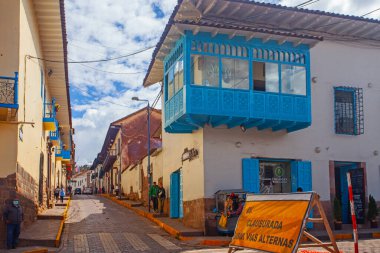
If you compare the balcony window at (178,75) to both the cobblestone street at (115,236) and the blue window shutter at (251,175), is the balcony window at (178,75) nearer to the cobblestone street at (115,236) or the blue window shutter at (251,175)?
the blue window shutter at (251,175)

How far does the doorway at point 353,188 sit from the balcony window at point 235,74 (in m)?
5.23

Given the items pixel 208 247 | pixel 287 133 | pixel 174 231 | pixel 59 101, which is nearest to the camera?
pixel 208 247

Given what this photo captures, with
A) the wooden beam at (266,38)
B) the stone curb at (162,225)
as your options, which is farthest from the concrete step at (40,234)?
the wooden beam at (266,38)

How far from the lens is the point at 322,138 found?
19250 millimetres

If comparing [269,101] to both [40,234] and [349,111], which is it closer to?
[349,111]

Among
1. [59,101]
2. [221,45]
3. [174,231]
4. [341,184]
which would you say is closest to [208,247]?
[174,231]

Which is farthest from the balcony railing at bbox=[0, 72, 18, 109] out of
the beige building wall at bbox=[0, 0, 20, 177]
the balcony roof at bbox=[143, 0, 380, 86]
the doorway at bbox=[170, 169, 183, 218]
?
the doorway at bbox=[170, 169, 183, 218]

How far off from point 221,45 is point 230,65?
0.73 meters

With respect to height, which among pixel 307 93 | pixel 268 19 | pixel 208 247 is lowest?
pixel 208 247

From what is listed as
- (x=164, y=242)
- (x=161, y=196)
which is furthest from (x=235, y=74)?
(x=161, y=196)

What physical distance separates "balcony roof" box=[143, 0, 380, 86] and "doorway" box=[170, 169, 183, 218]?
4.85m

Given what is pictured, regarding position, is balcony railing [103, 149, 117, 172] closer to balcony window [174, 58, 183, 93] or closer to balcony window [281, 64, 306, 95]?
balcony window [174, 58, 183, 93]

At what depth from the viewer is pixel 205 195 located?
17.2m

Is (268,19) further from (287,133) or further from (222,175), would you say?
(222,175)
